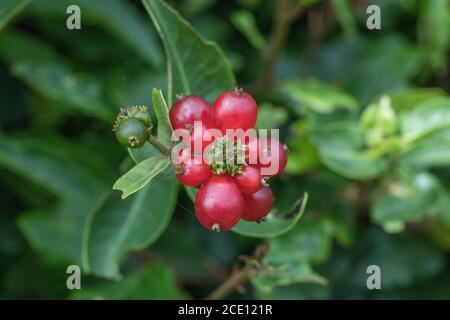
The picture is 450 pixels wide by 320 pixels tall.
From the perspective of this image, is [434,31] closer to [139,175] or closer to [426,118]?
[426,118]

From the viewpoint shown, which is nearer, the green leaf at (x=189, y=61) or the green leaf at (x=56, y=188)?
the green leaf at (x=189, y=61)

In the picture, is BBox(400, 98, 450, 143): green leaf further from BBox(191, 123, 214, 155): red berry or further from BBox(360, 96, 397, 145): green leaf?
BBox(191, 123, 214, 155): red berry

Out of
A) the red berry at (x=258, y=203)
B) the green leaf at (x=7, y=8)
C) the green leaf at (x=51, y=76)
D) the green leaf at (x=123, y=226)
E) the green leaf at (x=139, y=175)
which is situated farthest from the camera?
the green leaf at (x=51, y=76)

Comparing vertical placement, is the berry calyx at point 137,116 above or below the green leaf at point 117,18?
below

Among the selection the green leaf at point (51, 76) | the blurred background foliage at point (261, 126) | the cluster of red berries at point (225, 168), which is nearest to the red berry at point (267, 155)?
the cluster of red berries at point (225, 168)

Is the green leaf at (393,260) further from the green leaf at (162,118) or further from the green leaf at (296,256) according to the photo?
the green leaf at (162,118)
